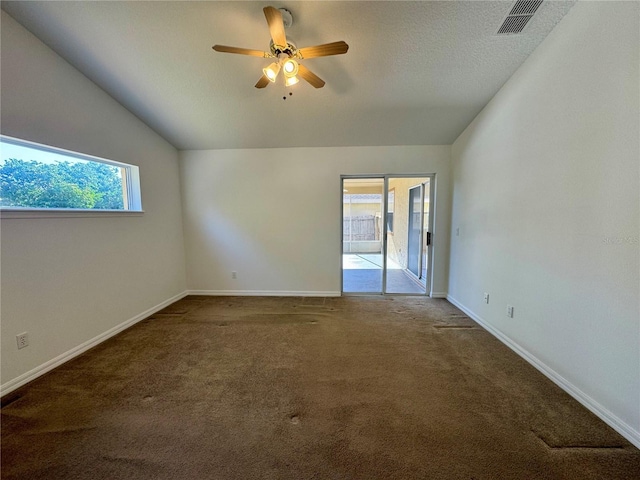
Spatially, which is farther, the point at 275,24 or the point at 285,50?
the point at 285,50

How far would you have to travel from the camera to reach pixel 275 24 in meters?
1.70

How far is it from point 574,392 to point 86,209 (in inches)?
184

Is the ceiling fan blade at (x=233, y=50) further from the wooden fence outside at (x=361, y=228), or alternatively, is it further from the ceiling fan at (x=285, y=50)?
the wooden fence outside at (x=361, y=228)

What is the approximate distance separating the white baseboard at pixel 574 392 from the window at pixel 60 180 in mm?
4635

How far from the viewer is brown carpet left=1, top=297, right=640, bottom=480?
1.36 m

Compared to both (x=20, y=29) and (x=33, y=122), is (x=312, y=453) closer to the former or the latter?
(x=33, y=122)

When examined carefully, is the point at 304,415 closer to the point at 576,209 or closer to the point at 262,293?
the point at 576,209

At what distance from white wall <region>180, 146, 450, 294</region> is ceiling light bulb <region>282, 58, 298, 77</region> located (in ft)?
6.54

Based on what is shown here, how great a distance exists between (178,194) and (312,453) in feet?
13.4

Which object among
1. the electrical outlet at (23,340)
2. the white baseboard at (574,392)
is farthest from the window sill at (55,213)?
the white baseboard at (574,392)

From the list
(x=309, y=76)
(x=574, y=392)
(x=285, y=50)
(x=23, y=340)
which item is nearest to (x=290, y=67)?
(x=285, y=50)

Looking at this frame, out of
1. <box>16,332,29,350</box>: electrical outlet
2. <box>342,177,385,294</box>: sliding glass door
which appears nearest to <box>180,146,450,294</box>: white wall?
<box>342,177,385,294</box>: sliding glass door

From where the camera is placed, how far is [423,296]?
13.5 feet

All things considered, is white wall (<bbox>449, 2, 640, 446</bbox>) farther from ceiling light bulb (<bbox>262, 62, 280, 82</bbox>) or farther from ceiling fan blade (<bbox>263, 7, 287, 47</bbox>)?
ceiling light bulb (<bbox>262, 62, 280, 82</bbox>)
